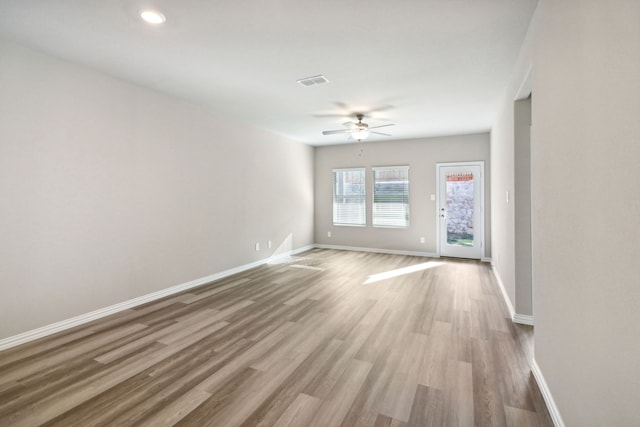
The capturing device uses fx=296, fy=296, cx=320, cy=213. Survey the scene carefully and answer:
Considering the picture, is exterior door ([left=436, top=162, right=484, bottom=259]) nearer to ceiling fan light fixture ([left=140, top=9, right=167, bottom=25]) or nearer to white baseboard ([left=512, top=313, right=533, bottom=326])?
white baseboard ([left=512, top=313, right=533, bottom=326])

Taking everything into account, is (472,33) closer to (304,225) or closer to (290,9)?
(290,9)

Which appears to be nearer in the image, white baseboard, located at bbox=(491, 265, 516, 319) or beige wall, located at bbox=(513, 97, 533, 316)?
beige wall, located at bbox=(513, 97, 533, 316)

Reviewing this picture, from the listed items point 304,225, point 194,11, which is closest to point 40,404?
point 194,11

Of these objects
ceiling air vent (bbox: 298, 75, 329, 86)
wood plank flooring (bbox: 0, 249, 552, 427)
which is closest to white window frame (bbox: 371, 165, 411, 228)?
wood plank flooring (bbox: 0, 249, 552, 427)

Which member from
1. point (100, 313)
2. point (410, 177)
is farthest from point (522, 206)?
point (100, 313)

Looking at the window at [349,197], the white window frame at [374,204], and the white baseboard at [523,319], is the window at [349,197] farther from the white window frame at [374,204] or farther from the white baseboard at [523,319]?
the white baseboard at [523,319]

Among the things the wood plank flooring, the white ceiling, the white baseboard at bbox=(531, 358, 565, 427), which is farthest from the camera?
the white ceiling

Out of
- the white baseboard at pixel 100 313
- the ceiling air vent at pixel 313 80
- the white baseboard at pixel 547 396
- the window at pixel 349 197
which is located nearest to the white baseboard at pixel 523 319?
the white baseboard at pixel 547 396

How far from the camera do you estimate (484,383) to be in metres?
2.11

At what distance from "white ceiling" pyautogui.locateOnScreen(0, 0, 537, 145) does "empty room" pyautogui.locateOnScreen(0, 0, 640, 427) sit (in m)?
0.03

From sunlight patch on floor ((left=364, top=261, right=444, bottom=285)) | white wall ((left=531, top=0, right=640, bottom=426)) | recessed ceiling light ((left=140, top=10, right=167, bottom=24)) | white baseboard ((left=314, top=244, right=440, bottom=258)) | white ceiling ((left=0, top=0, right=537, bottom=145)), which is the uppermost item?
white ceiling ((left=0, top=0, right=537, bottom=145))

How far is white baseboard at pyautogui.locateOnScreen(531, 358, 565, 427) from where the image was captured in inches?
66.4

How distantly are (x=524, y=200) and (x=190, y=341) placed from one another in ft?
11.9

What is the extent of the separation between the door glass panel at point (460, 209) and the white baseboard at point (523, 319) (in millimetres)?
3521
